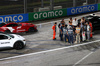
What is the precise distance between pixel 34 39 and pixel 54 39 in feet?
6.01

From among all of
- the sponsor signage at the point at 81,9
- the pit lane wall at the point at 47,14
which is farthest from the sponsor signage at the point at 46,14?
the sponsor signage at the point at 81,9

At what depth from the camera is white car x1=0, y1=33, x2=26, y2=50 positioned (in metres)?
14.8

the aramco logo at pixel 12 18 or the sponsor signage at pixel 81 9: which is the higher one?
the sponsor signage at pixel 81 9

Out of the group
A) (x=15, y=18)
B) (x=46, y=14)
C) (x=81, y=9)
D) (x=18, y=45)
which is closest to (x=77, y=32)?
(x=18, y=45)

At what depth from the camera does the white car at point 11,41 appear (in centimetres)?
1478

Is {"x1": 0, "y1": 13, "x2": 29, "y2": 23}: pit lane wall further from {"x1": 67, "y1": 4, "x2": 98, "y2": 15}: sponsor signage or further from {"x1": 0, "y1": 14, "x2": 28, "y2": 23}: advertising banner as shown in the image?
{"x1": 67, "y1": 4, "x2": 98, "y2": 15}: sponsor signage

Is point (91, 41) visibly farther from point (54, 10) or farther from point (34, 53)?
point (54, 10)

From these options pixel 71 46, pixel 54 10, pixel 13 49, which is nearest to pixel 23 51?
pixel 13 49

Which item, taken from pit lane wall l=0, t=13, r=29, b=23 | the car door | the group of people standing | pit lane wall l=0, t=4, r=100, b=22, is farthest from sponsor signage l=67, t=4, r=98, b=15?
the car door

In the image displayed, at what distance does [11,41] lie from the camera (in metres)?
15.0

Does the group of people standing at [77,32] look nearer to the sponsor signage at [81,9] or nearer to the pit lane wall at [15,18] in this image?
the pit lane wall at [15,18]

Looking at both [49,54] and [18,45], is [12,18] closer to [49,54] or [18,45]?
[18,45]

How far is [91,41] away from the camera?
17.5 meters

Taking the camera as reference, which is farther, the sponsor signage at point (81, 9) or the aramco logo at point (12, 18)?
the sponsor signage at point (81, 9)
